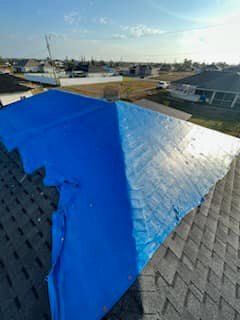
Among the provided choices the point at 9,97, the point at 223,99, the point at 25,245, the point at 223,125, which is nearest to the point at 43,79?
the point at 9,97

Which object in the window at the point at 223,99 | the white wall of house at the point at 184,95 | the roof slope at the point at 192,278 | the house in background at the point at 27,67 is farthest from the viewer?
the house in background at the point at 27,67

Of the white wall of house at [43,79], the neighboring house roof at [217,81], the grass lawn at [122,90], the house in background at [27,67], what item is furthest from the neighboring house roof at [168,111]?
the house in background at [27,67]

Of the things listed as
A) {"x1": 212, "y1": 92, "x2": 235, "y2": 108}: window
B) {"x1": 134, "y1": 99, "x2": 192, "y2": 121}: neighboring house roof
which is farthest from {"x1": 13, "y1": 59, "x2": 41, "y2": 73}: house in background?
{"x1": 212, "y1": 92, "x2": 235, "y2": 108}: window

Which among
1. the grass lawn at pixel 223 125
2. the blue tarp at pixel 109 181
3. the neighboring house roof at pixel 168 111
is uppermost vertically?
the blue tarp at pixel 109 181

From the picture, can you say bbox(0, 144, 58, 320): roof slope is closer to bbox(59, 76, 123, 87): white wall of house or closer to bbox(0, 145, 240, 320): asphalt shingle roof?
bbox(0, 145, 240, 320): asphalt shingle roof

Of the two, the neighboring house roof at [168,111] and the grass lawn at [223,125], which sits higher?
the neighboring house roof at [168,111]

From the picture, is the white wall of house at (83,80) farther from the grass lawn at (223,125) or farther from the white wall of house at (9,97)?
the grass lawn at (223,125)

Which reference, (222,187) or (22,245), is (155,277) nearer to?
(22,245)

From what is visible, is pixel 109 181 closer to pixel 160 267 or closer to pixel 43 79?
pixel 160 267
